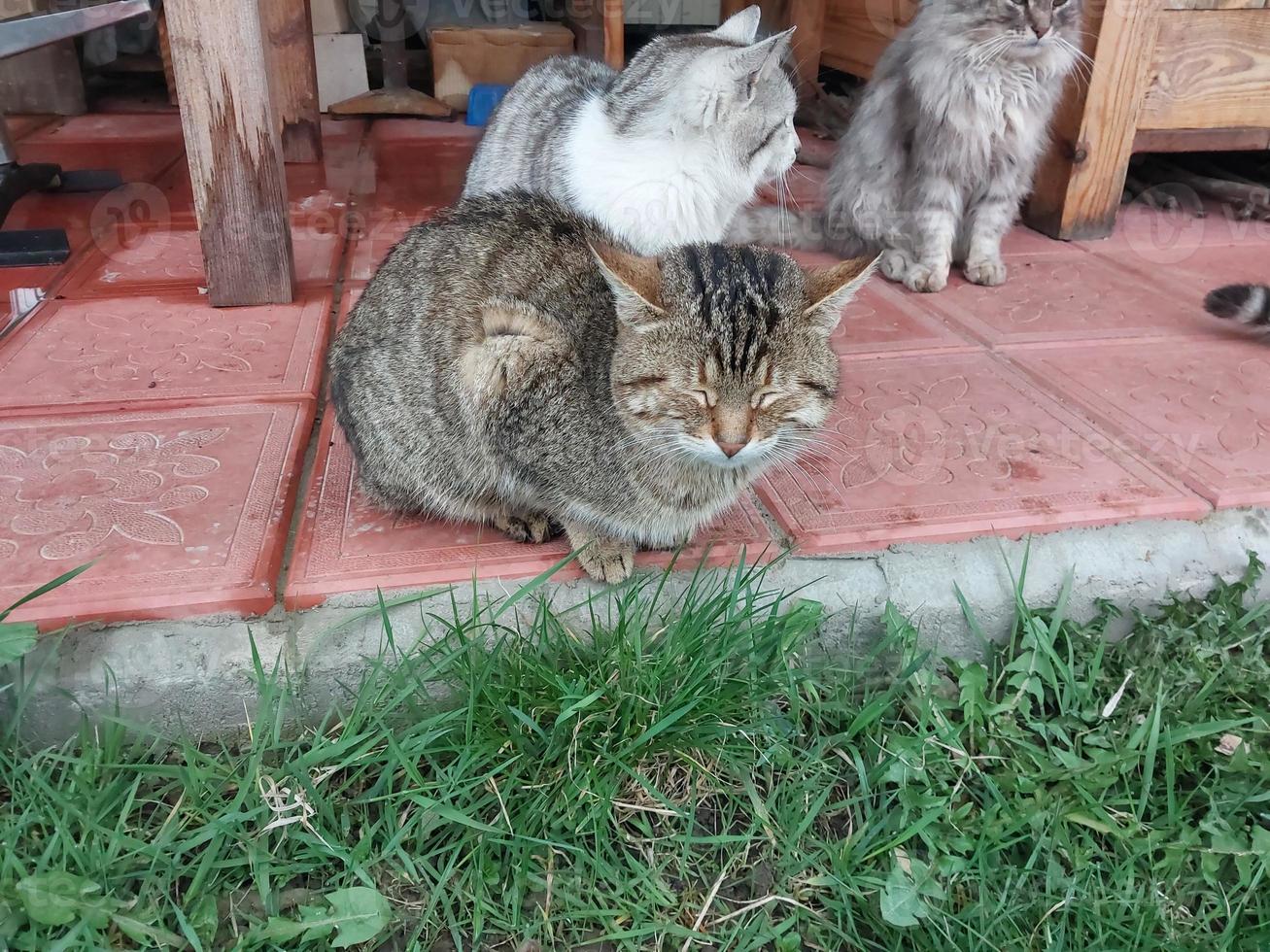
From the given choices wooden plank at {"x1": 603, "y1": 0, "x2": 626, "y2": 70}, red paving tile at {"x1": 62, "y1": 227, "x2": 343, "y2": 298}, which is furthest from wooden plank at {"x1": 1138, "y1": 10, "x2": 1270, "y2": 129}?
red paving tile at {"x1": 62, "y1": 227, "x2": 343, "y2": 298}

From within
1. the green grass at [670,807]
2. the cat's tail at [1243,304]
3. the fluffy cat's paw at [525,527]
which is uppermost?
the cat's tail at [1243,304]

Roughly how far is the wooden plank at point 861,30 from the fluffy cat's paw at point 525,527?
3.04 meters

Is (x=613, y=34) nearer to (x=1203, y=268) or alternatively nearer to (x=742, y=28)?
(x=742, y=28)

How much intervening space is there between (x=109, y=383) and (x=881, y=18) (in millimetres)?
3469

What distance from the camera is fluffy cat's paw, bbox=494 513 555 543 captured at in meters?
1.69

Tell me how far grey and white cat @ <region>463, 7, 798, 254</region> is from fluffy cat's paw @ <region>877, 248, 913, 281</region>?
518mm

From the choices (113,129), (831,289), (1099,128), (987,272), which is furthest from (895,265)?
(113,129)

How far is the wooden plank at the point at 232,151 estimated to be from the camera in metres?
2.16

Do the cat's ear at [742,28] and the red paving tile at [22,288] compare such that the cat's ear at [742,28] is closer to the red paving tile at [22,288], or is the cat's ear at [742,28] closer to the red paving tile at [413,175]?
the red paving tile at [413,175]

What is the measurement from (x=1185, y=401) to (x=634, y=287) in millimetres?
1466

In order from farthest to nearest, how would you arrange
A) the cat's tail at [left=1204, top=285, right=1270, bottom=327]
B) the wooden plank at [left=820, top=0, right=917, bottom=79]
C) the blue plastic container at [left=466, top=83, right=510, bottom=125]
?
the blue plastic container at [left=466, top=83, right=510, bottom=125] → the wooden plank at [left=820, top=0, right=917, bottom=79] → the cat's tail at [left=1204, top=285, right=1270, bottom=327]

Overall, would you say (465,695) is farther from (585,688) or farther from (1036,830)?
(1036,830)

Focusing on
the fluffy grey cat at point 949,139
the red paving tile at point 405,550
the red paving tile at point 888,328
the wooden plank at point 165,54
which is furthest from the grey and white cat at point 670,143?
the wooden plank at point 165,54

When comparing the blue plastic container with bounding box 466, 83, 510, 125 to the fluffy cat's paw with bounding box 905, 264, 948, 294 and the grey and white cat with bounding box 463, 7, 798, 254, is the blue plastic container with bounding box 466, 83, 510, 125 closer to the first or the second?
the grey and white cat with bounding box 463, 7, 798, 254
